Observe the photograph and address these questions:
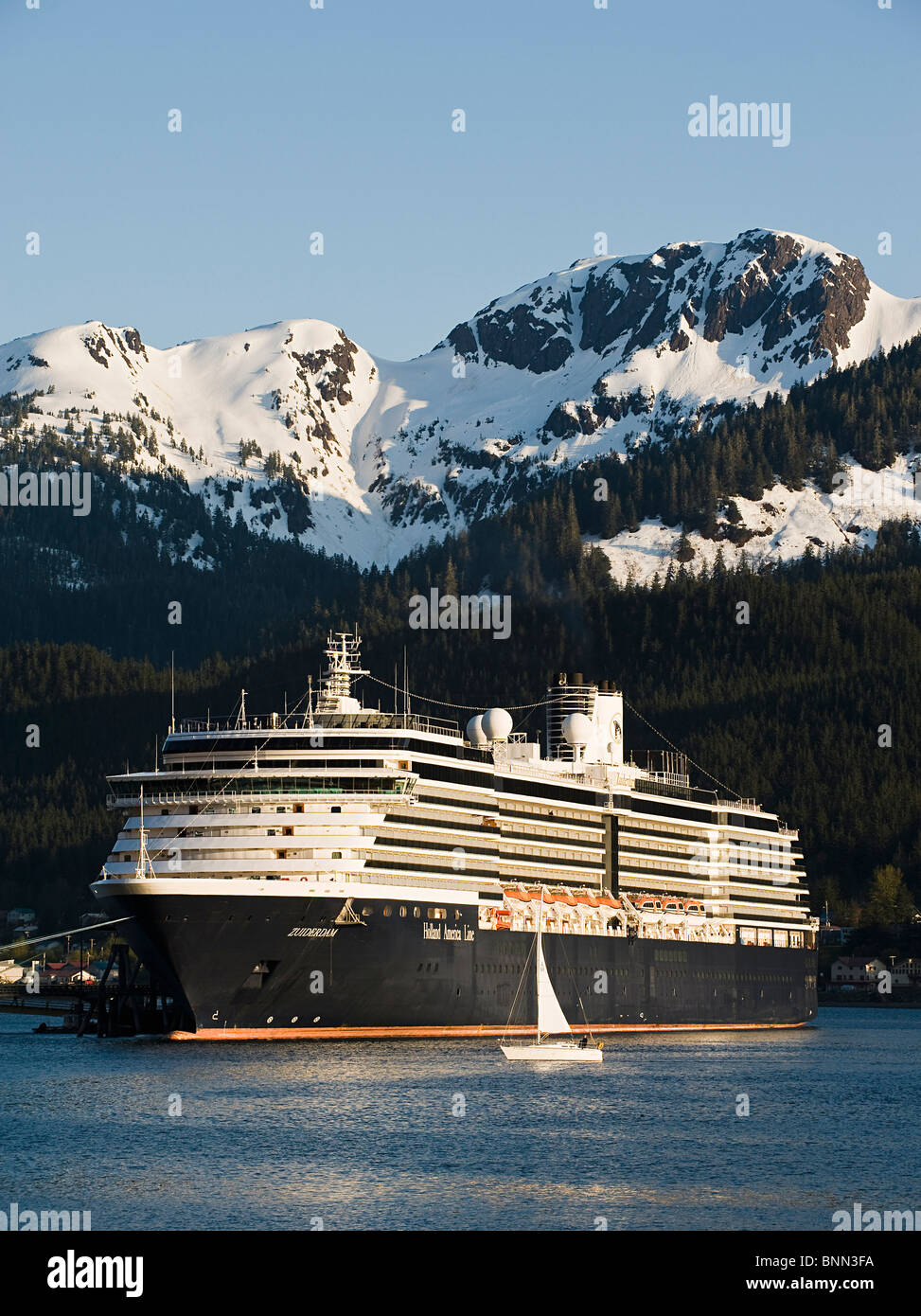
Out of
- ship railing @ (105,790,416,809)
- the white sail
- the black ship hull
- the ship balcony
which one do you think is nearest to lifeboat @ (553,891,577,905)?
the black ship hull

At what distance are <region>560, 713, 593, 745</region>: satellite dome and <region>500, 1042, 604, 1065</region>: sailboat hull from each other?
40025 mm

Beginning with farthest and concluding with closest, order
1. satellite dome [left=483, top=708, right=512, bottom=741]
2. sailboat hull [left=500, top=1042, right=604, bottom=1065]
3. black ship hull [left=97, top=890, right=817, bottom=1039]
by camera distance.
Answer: satellite dome [left=483, top=708, right=512, bottom=741] < sailboat hull [left=500, top=1042, right=604, bottom=1065] < black ship hull [left=97, top=890, right=817, bottom=1039]

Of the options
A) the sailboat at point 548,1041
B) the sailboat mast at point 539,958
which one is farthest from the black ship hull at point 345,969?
the sailboat at point 548,1041

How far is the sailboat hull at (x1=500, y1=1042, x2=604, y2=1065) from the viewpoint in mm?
99062

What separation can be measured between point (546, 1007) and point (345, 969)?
12497mm

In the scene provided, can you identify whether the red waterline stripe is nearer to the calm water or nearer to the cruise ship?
the cruise ship

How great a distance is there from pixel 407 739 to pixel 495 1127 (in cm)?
3745

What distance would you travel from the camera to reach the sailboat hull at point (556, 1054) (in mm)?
99062

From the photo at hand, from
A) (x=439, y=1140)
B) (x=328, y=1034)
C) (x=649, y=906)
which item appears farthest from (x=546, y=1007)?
(x=439, y=1140)

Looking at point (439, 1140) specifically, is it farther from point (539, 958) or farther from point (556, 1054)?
point (539, 958)

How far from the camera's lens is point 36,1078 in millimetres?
92188

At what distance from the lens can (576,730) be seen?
140 m
